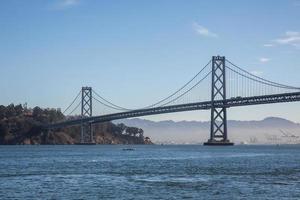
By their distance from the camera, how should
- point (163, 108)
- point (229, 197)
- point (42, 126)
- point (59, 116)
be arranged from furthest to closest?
1. point (59, 116)
2. point (42, 126)
3. point (163, 108)
4. point (229, 197)

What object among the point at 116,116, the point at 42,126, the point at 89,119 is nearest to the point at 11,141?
the point at 42,126

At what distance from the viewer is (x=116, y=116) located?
128625 mm

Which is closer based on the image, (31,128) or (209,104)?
(209,104)

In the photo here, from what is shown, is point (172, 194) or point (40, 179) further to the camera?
point (40, 179)

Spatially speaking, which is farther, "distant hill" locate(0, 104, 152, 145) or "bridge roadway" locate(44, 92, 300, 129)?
"distant hill" locate(0, 104, 152, 145)

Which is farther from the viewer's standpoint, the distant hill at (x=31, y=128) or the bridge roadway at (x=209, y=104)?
the distant hill at (x=31, y=128)

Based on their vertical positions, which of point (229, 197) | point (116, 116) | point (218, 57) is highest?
point (218, 57)

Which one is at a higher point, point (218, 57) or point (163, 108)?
point (218, 57)

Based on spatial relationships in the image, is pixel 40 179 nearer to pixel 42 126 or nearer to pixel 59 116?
pixel 42 126

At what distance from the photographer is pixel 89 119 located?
465 ft

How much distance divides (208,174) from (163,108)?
73032 millimetres

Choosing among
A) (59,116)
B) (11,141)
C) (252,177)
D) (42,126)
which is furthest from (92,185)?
(59,116)

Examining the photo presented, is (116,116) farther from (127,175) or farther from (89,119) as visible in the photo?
(127,175)

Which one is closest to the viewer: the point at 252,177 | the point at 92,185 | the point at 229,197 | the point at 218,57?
the point at 229,197
